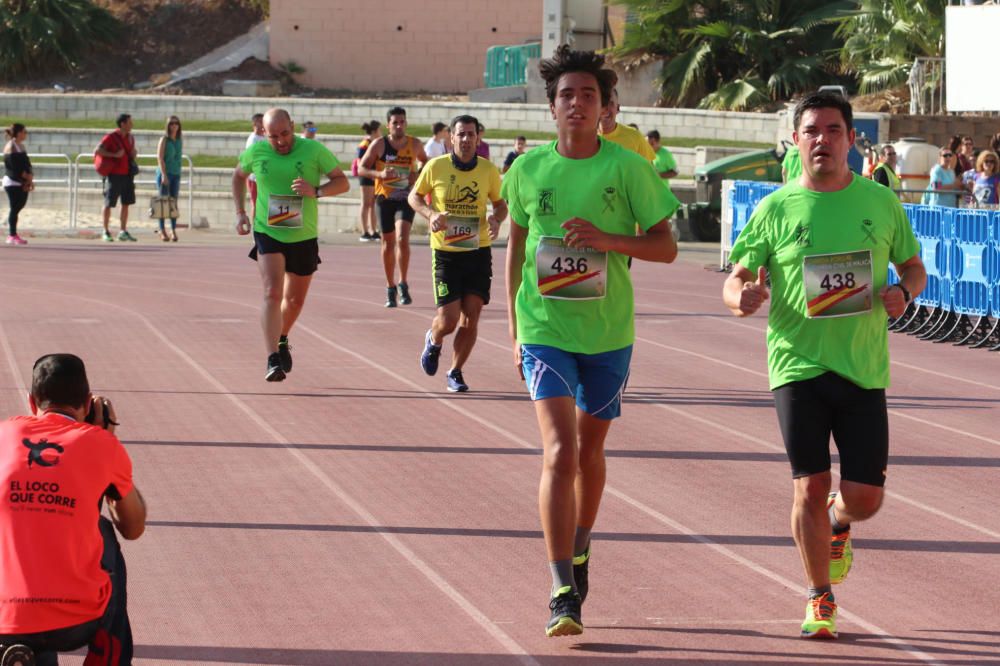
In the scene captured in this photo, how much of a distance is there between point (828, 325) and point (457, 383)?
256 inches

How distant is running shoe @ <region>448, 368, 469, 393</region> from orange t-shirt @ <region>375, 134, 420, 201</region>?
5.64 m

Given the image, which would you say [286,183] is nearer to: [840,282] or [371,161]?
[371,161]

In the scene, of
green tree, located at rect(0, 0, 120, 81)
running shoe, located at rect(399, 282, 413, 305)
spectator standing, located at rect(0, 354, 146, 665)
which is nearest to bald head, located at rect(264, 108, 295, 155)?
running shoe, located at rect(399, 282, 413, 305)

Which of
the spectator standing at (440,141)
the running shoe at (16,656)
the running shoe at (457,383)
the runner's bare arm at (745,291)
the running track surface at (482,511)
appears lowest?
the running track surface at (482,511)

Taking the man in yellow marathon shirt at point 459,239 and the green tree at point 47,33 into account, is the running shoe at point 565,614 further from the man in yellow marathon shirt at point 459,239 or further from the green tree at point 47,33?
the green tree at point 47,33

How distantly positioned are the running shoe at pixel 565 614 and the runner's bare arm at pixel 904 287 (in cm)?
148

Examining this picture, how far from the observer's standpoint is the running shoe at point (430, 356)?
12680mm

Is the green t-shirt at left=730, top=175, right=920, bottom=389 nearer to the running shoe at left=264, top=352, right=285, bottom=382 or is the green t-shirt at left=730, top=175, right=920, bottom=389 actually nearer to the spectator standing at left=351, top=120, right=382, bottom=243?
the running shoe at left=264, top=352, right=285, bottom=382

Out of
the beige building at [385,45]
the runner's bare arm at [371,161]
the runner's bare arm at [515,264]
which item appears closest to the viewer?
the runner's bare arm at [515,264]

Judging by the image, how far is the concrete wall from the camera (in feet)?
125

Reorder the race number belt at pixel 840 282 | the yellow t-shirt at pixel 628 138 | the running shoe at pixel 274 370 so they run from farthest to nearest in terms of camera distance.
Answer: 1. the running shoe at pixel 274 370
2. the yellow t-shirt at pixel 628 138
3. the race number belt at pixel 840 282

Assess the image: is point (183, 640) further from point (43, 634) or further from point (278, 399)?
point (278, 399)

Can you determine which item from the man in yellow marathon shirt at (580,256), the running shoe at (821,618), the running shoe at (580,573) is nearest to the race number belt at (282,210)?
the man in yellow marathon shirt at (580,256)

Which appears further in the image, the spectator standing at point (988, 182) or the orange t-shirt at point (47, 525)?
the spectator standing at point (988, 182)
